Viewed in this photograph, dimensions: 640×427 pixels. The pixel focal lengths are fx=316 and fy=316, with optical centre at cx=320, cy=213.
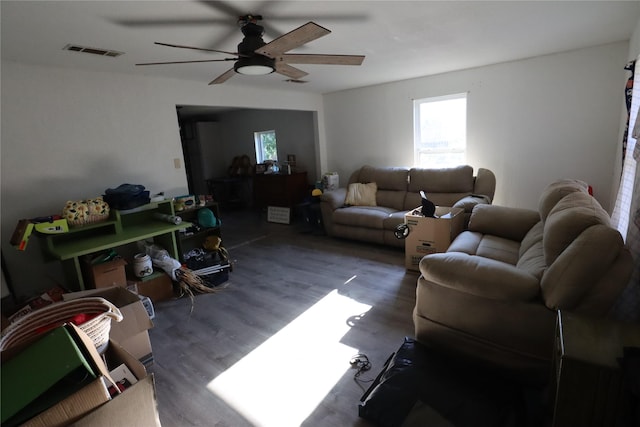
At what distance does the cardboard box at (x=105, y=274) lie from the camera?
2611 millimetres

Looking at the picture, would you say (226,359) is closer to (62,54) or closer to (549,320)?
(549,320)

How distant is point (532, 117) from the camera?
3793 millimetres

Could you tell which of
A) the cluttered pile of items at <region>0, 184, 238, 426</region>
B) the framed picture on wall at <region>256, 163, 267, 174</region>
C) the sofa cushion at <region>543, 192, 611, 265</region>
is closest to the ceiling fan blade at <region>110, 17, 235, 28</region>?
the cluttered pile of items at <region>0, 184, 238, 426</region>

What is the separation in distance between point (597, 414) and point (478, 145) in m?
3.65

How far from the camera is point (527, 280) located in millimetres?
1605

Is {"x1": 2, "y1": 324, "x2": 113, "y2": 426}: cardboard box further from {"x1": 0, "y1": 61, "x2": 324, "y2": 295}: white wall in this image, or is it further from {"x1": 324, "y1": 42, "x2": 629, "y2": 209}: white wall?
{"x1": 324, "y1": 42, "x2": 629, "y2": 209}: white wall

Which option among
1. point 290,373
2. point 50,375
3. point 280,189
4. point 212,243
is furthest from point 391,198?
point 50,375

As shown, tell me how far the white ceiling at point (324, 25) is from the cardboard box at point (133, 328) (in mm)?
1769

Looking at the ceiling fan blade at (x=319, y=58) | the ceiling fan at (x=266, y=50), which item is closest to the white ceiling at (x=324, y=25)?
the ceiling fan at (x=266, y=50)

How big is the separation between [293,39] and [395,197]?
119 inches

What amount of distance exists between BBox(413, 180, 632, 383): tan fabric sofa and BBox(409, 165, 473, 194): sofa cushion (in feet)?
6.28

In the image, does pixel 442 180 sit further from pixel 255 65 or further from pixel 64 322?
pixel 64 322

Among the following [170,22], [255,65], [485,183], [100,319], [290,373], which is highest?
[170,22]

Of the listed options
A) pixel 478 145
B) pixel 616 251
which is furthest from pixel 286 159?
pixel 616 251
